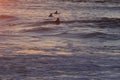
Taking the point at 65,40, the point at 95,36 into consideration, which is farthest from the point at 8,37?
the point at 95,36

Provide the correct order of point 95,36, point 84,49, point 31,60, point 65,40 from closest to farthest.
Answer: point 31,60, point 84,49, point 65,40, point 95,36

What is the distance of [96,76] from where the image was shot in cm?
1400

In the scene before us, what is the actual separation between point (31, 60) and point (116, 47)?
6114mm

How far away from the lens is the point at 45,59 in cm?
1697

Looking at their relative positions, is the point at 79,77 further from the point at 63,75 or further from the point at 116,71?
the point at 116,71

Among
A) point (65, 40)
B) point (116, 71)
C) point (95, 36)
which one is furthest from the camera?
point (95, 36)

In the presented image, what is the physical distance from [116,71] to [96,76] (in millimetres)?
1139

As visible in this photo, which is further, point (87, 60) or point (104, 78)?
point (87, 60)

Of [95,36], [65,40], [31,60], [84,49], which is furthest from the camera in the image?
[95,36]

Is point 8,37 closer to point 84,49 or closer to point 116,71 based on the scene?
point 84,49

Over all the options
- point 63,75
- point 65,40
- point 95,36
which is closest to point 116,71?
point 63,75

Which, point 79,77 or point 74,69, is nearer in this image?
point 79,77

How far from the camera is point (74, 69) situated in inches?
598

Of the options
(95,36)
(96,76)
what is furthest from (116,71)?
(95,36)
